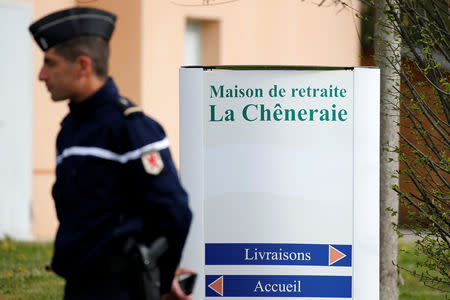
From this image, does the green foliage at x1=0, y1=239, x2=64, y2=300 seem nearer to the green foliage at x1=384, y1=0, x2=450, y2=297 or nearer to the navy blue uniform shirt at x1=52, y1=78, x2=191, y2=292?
the green foliage at x1=384, y1=0, x2=450, y2=297

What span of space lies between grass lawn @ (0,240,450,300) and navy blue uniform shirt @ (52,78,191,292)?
12.8 feet

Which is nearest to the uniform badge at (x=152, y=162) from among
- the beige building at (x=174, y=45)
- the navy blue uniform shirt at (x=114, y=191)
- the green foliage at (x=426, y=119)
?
the navy blue uniform shirt at (x=114, y=191)

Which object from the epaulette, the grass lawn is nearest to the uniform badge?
the epaulette

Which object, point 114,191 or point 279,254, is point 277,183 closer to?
point 279,254

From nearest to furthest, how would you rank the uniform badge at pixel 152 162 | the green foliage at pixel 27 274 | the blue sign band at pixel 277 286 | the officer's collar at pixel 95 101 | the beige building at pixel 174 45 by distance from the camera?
the uniform badge at pixel 152 162, the officer's collar at pixel 95 101, the blue sign band at pixel 277 286, the green foliage at pixel 27 274, the beige building at pixel 174 45

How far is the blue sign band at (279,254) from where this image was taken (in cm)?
520

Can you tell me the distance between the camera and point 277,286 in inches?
204

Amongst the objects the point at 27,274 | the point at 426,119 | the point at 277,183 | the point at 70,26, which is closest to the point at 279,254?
the point at 277,183

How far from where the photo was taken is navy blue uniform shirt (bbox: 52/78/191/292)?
10.4 ft

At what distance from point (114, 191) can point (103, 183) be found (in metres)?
0.05

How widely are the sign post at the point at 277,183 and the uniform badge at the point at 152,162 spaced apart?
2.04 metres

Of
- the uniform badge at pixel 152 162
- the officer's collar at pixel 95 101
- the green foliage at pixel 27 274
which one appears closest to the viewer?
the uniform badge at pixel 152 162

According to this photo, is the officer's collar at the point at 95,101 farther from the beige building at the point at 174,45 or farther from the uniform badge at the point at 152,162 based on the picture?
the beige building at the point at 174,45

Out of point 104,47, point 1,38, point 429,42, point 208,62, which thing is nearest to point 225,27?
point 208,62
